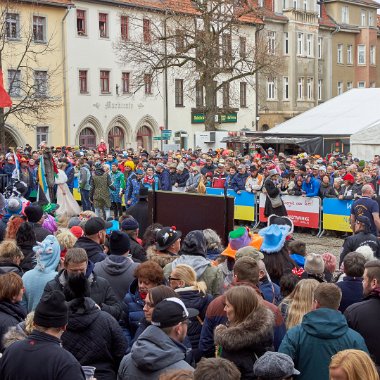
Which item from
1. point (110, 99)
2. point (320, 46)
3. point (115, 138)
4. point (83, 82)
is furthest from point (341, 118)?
point (320, 46)

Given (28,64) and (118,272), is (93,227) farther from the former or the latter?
(28,64)

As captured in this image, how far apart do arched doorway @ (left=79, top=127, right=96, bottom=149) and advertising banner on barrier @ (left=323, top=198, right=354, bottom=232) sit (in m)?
27.1

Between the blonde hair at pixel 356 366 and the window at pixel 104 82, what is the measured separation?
136 feet

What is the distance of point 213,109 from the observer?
124 ft

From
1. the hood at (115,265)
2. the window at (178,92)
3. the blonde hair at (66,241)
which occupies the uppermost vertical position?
the window at (178,92)

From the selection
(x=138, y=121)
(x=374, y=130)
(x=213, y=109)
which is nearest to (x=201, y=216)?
(x=374, y=130)

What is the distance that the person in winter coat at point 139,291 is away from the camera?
5656mm

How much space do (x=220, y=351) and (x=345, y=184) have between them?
13.0m

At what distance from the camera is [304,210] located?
58.9ft

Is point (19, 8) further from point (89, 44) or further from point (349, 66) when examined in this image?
point (349, 66)

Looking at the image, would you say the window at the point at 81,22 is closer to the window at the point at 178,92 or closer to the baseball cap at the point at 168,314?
the window at the point at 178,92

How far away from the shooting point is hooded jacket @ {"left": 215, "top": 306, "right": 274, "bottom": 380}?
460 centimetres

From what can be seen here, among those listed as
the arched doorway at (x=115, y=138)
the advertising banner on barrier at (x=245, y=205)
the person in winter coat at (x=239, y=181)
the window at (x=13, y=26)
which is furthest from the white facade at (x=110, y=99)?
the advertising banner on barrier at (x=245, y=205)

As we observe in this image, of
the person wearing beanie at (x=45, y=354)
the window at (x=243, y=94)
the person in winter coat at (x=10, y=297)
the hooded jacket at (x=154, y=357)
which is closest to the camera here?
the person wearing beanie at (x=45, y=354)
